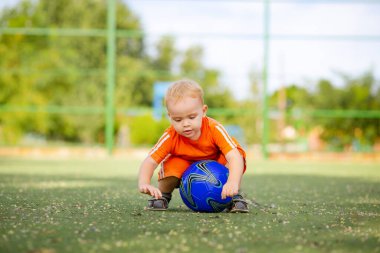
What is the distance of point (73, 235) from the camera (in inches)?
97.1

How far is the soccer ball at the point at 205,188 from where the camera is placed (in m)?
3.45

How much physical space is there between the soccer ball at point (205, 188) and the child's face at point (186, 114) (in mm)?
242

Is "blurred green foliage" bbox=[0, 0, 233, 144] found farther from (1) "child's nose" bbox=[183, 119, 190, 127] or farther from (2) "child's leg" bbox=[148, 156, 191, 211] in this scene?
(1) "child's nose" bbox=[183, 119, 190, 127]

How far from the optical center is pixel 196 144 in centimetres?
367

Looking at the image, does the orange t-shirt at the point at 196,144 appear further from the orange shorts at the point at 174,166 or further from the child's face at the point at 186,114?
the child's face at the point at 186,114

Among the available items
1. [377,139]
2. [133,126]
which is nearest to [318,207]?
[377,139]

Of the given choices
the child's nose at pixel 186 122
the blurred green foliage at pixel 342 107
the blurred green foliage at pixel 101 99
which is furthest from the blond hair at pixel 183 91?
the blurred green foliage at pixel 342 107

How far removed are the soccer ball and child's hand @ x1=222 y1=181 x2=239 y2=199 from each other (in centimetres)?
9

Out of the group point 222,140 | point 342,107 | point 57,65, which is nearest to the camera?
point 222,140

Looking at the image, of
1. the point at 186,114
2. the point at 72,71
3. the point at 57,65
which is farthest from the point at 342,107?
the point at 186,114

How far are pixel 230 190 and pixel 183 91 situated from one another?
648 millimetres

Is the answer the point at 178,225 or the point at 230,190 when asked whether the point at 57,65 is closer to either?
the point at 230,190

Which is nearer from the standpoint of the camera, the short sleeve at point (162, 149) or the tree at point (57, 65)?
the short sleeve at point (162, 149)

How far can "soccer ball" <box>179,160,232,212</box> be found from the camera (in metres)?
3.45
